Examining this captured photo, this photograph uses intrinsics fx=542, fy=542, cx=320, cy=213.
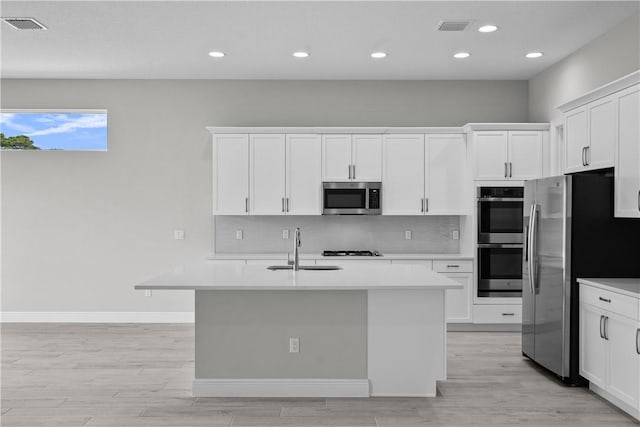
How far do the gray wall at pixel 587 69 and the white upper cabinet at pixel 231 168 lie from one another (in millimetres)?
3333

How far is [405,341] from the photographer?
380cm

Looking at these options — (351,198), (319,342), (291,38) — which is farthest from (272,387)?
(291,38)

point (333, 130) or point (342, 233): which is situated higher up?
point (333, 130)

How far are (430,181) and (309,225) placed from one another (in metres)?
1.49

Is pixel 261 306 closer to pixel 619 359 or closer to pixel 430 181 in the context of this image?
pixel 619 359

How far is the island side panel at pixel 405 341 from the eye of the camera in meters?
3.79

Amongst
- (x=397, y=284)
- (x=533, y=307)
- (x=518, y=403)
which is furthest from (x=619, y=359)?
(x=397, y=284)

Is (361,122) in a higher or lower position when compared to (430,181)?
higher

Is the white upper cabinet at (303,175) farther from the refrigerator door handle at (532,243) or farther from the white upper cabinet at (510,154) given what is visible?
the refrigerator door handle at (532,243)

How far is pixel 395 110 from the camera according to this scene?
6434 millimetres

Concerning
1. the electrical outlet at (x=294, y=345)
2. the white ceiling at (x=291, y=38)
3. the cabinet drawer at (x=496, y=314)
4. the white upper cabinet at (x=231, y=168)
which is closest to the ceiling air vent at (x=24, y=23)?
the white ceiling at (x=291, y=38)

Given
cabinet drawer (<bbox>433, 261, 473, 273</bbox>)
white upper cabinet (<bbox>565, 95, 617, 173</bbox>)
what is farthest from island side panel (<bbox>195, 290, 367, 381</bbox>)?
cabinet drawer (<bbox>433, 261, 473, 273</bbox>)

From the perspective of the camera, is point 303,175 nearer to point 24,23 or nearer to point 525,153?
point 525,153

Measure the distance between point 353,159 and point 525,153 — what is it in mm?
1857
